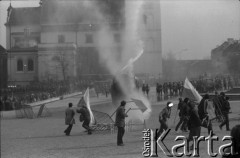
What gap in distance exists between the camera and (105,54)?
39.7 meters

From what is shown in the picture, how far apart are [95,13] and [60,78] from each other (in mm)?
17281

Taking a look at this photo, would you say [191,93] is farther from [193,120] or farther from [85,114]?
[193,120]

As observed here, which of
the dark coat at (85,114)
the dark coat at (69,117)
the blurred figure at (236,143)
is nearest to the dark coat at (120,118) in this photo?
the dark coat at (85,114)

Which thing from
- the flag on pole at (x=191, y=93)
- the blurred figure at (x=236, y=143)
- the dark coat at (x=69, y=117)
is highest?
the flag on pole at (x=191, y=93)

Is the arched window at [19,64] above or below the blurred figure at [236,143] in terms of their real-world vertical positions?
above

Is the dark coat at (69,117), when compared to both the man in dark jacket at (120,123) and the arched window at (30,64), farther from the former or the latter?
the arched window at (30,64)

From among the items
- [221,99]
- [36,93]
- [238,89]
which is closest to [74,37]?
[36,93]

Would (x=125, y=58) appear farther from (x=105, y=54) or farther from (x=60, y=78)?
(x=60, y=78)

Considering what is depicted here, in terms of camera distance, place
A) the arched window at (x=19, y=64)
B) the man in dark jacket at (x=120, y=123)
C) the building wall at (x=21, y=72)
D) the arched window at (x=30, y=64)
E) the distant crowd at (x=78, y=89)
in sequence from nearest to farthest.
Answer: the man in dark jacket at (x=120, y=123), the distant crowd at (x=78, y=89), the building wall at (x=21, y=72), the arched window at (x=19, y=64), the arched window at (x=30, y=64)

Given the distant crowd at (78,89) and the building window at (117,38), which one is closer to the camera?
the building window at (117,38)

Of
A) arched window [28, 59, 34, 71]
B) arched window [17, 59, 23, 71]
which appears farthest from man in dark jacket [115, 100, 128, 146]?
arched window [28, 59, 34, 71]

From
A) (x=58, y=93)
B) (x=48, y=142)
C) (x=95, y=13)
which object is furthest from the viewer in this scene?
(x=58, y=93)

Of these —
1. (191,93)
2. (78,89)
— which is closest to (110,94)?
(78,89)

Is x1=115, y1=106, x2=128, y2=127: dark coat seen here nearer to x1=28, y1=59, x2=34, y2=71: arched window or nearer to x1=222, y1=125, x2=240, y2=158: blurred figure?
x1=222, y1=125, x2=240, y2=158: blurred figure
